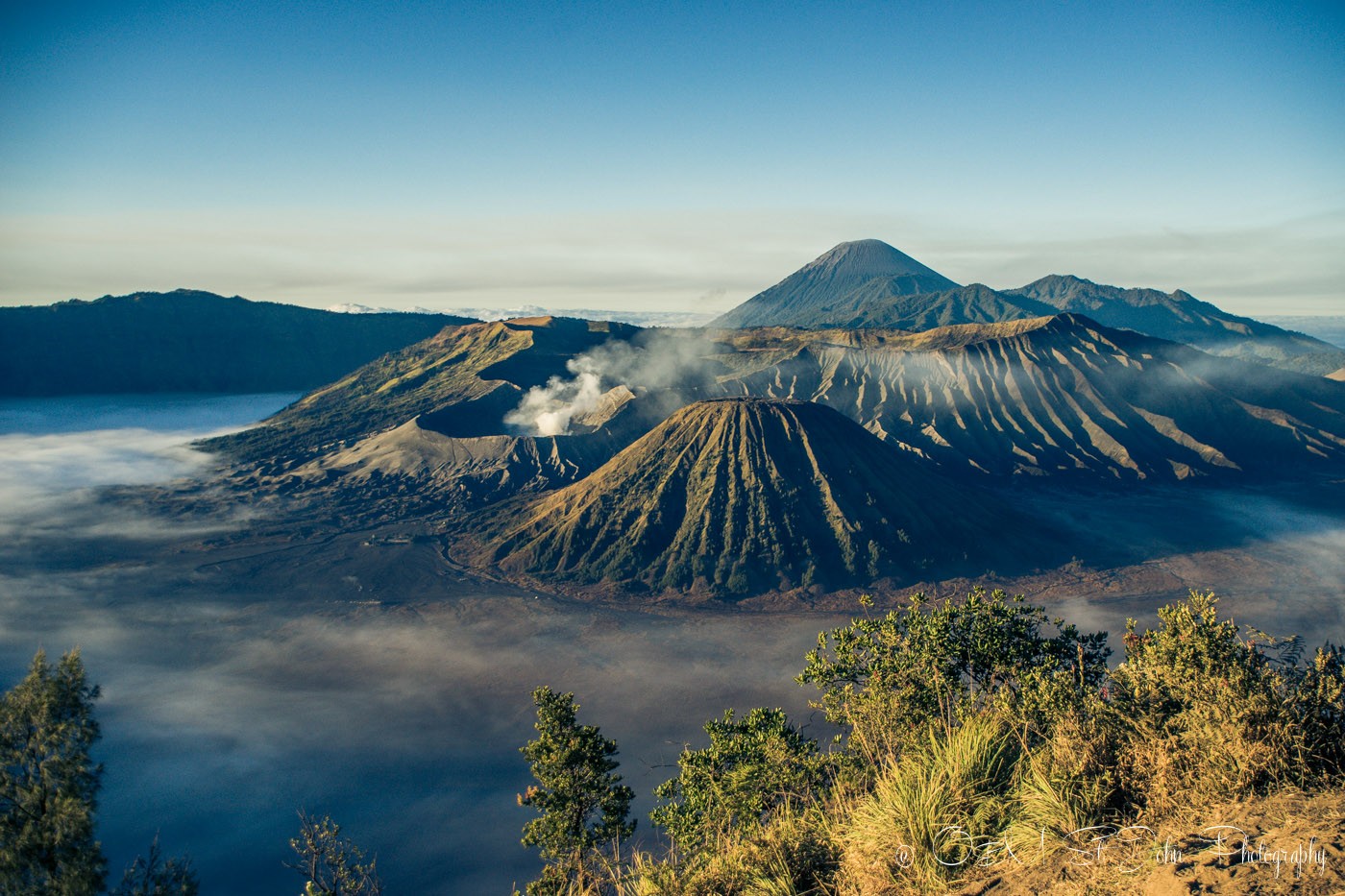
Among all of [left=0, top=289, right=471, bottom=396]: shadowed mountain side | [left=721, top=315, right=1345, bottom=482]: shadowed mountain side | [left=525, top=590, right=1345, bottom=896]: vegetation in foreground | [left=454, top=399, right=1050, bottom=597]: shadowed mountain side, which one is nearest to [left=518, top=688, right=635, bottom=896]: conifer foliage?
[left=525, top=590, right=1345, bottom=896]: vegetation in foreground

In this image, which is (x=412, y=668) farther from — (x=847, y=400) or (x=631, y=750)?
(x=847, y=400)

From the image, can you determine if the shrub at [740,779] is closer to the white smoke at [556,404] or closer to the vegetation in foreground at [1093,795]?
the vegetation in foreground at [1093,795]

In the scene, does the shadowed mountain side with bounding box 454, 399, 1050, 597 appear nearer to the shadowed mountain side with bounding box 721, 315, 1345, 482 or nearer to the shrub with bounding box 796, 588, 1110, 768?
the shadowed mountain side with bounding box 721, 315, 1345, 482

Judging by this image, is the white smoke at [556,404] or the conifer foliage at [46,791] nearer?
the conifer foliage at [46,791]

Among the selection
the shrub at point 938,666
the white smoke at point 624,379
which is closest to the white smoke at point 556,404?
the white smoke at point 624,379

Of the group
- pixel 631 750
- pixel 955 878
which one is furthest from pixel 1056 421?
pixel 955 878

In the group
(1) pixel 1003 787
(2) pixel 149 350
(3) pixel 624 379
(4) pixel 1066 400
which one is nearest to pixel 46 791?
(1) pixel 1003 787

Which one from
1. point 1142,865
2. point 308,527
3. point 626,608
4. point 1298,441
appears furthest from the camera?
point 1298,441
